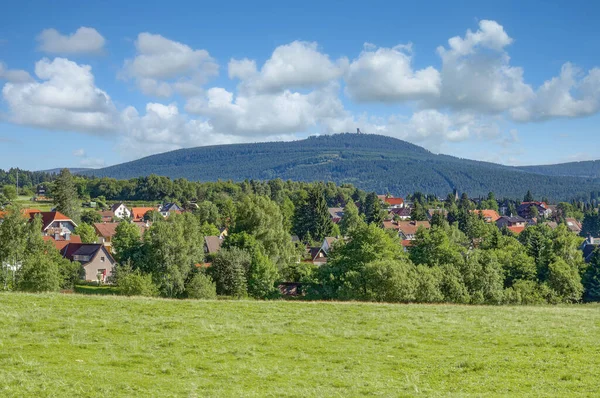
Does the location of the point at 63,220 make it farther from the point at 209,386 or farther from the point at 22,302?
the point at 209,386

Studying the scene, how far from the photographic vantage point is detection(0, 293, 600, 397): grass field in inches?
527

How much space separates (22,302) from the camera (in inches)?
952

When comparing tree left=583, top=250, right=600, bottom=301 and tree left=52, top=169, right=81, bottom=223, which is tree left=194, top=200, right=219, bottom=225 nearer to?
tree left=52, top=169, right=81, bottom=223

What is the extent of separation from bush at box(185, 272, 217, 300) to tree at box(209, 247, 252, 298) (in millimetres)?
3914

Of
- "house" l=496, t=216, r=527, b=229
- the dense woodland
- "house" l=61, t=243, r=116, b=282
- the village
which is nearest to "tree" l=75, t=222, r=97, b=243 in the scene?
the village

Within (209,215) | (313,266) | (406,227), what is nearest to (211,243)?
(313,266)

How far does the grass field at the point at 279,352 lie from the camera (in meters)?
13.4

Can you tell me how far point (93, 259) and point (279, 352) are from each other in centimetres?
5662

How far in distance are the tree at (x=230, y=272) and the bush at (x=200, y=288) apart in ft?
12.8

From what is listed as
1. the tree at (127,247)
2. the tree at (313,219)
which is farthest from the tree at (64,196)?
the tree at (127,247)

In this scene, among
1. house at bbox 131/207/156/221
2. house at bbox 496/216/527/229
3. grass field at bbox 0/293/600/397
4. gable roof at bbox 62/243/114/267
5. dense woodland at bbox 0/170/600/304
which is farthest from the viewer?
house at bbox 496/216/527/229

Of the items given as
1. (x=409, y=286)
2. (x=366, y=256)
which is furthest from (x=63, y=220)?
(x=409, y=286)

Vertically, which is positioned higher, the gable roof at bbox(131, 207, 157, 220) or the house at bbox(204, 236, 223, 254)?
the gable roof at bbox(131, 207, 157, 220)

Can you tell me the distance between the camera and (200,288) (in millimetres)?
47469
